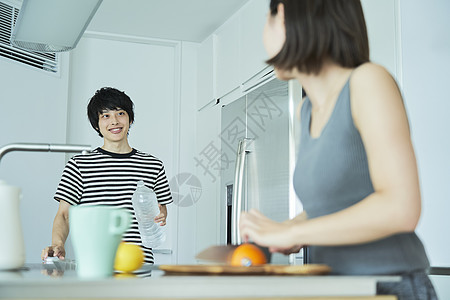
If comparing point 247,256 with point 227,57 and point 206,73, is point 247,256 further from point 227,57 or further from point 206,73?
point 206,73

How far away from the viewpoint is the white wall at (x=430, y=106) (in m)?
2.19

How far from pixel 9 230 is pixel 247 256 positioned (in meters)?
0.43

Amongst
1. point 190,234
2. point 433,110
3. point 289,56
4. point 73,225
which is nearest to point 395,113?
point 289,56

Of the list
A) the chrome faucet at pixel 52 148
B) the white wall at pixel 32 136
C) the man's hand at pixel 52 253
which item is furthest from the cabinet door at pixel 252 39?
the chrome faucet at pixel 52 148

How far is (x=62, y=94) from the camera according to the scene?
3865 millimetres

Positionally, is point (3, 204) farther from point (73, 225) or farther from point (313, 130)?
point (313, 130)

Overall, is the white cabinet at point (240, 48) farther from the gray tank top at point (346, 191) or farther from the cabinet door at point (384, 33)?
the gray tank top at point (346, 191)

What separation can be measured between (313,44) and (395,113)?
7.3 inches

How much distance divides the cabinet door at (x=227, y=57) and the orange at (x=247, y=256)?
2706mm

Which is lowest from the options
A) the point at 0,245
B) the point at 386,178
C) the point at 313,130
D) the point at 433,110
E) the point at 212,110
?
the point at 0,245

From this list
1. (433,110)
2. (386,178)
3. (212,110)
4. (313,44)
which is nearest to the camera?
(386,178)

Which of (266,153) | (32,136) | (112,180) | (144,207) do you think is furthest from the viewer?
(32,136)
